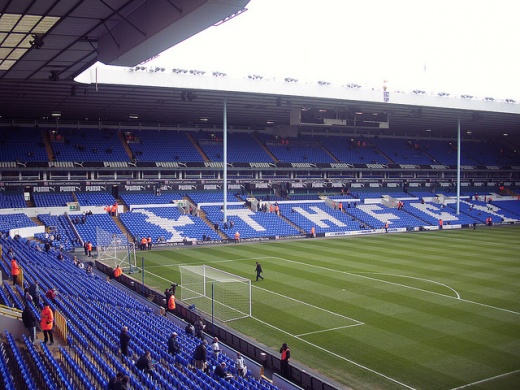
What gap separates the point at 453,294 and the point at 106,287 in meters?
16.1

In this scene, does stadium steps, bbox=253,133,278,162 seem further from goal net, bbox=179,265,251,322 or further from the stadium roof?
goal net, bbox=179,265,251,322

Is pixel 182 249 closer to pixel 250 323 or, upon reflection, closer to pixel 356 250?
pixel 356 250

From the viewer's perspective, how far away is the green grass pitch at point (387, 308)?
15.9 metres

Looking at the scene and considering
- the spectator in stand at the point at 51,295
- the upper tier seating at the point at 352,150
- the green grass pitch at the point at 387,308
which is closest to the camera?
the green grass pitch at the point at 387,308

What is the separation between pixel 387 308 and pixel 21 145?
38110mm

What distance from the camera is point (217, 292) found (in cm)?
2423

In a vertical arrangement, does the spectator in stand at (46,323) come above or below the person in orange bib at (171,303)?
above

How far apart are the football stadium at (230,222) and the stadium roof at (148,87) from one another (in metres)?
0.14

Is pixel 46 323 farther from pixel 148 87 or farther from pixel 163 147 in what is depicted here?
pixel 163 147

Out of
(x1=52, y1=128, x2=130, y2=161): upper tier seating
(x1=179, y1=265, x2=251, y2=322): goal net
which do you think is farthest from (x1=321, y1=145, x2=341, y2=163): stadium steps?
(x1=179, y1=265, x2=251, y2=322): goal net

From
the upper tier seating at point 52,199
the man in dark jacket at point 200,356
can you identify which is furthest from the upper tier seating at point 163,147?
the man in dark jacket at point 200,356

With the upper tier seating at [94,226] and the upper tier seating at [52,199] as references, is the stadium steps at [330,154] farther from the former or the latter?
the upper tier seating at [52,199]

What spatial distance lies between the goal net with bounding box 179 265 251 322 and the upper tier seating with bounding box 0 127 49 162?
27546 mm

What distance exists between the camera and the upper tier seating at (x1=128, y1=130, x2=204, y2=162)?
52.1 m
